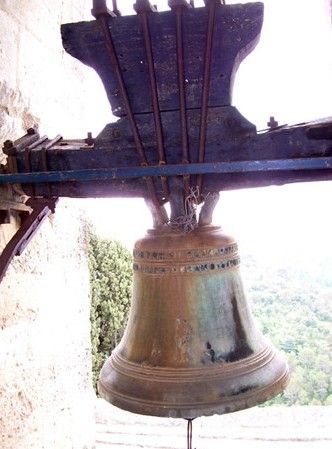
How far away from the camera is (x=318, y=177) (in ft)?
3.14

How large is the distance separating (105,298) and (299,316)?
295 centimetres

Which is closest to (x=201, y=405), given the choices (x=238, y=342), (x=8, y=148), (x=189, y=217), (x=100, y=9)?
(x=238, y=342)

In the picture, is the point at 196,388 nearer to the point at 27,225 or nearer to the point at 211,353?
the point at 211,353

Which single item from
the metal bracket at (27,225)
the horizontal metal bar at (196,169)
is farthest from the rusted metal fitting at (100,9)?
the metal bracket at (27,225)

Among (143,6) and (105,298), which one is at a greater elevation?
(143,6)

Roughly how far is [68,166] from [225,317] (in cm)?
51

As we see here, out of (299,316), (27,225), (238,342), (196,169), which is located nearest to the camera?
(196,169)

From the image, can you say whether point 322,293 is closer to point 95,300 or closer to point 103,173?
point 95,300

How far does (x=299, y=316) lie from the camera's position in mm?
4875

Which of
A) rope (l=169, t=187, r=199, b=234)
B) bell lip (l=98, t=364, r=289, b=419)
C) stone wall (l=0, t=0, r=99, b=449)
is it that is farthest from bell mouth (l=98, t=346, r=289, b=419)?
stone wall (l=0, t=0, r=99, b=449)

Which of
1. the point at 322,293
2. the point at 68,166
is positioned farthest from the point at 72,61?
the point at 322,293

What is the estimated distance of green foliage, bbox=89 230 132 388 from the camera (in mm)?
2469

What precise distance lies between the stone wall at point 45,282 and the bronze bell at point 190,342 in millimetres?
475

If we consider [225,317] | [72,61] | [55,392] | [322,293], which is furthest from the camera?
[322,293]
